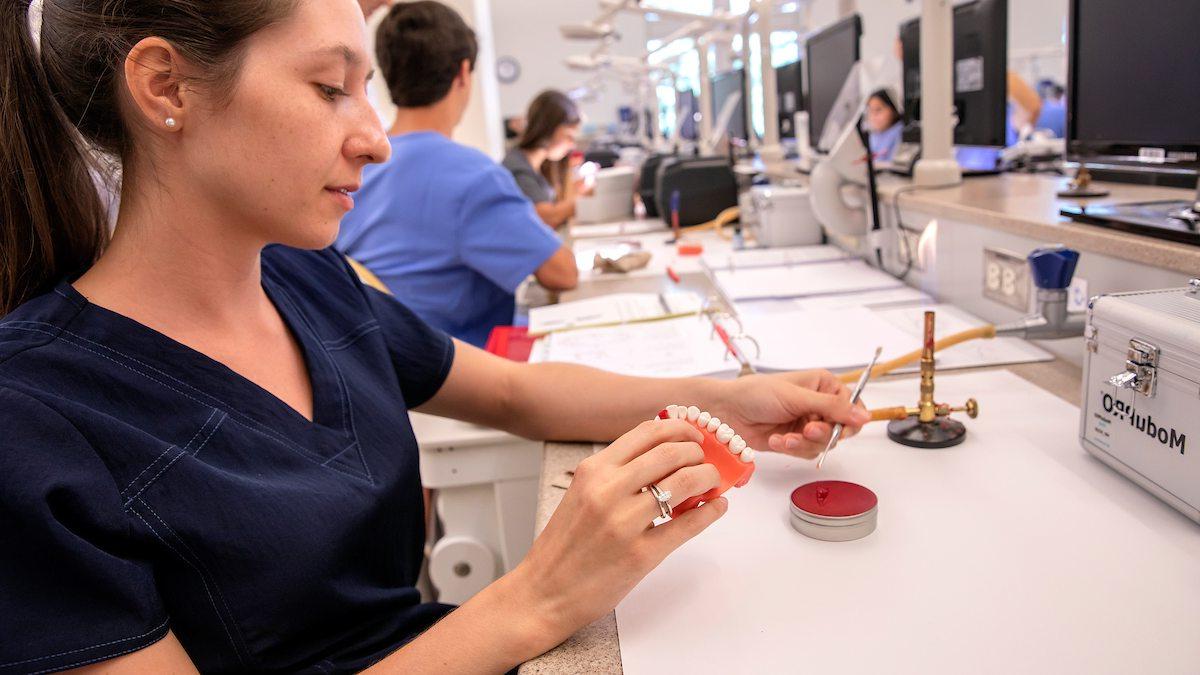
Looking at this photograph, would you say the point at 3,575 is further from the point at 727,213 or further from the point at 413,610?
the point at 727,213

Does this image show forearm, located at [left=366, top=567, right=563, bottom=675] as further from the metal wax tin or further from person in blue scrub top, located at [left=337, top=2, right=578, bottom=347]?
person in blue scrub top, located at [left=337, top=2, right=578, bottom=347]

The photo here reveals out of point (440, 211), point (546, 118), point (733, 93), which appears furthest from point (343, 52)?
point (733, 93)

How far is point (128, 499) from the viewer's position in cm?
58

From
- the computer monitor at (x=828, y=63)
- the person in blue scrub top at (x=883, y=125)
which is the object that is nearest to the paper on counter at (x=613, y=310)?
the computer monitor at (x=828, y=63)

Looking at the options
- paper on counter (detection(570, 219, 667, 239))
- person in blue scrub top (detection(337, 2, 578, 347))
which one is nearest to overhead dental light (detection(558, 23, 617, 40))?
paper on counter (detection(570, 219, 667, 239))

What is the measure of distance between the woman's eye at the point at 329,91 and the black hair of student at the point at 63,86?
2.4 inches

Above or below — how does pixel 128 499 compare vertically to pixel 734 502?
above

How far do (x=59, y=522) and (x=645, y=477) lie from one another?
37 centimetres

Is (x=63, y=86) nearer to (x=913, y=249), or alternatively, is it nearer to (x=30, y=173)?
(x=30, y=173)

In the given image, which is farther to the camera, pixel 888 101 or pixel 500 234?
pixel 888 101

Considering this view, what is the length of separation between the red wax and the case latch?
231mm

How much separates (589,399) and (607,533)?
42 cm

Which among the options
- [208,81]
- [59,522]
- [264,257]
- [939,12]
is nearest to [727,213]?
[939,12]

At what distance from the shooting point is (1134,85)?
3.66ft
